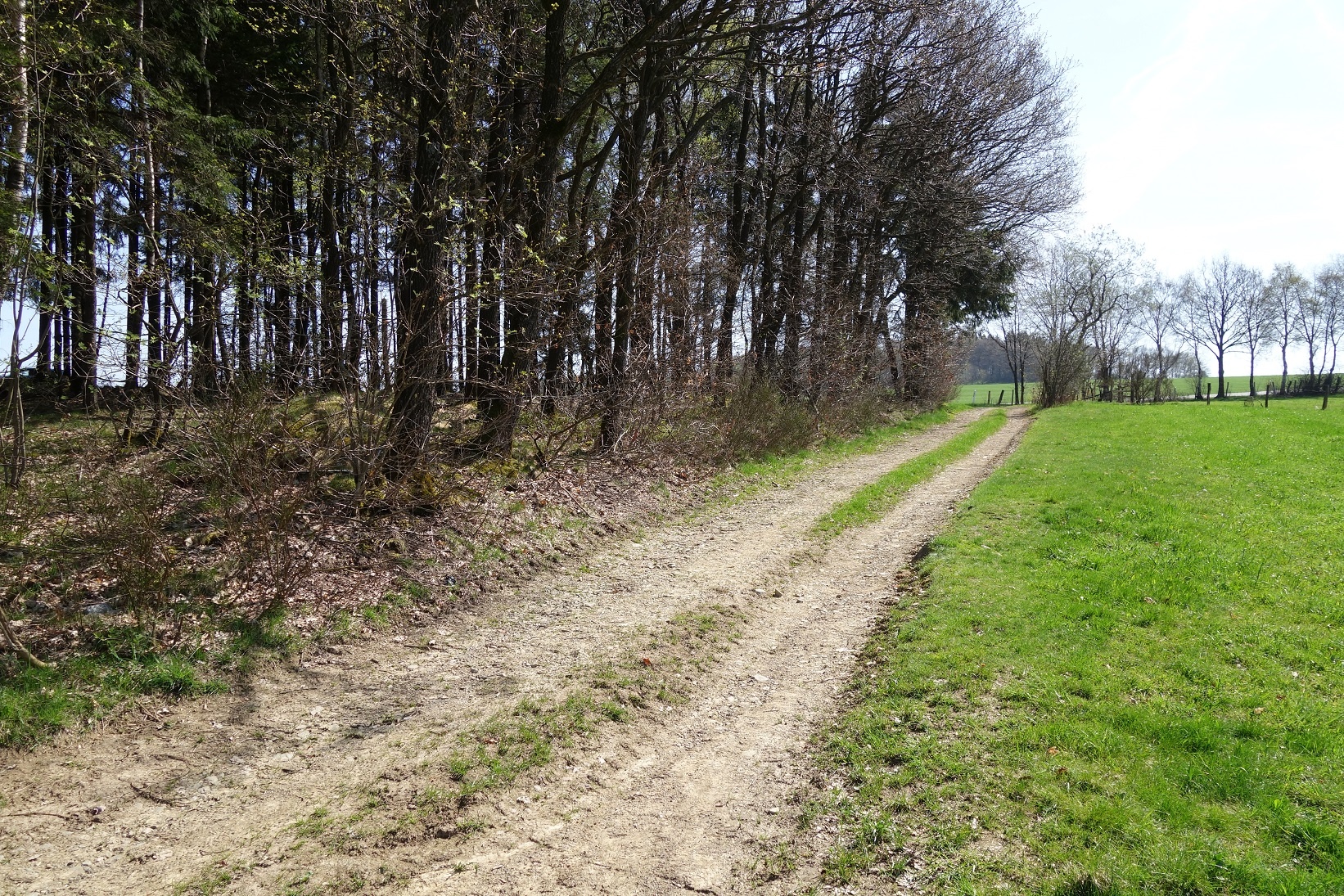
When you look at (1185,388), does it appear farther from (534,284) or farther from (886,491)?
(534,284)

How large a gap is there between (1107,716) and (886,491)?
29.1 ft

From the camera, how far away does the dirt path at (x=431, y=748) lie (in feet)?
12.0

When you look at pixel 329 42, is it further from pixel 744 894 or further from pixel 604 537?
pixel 744 894

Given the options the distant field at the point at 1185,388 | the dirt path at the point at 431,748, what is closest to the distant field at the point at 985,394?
the distant field at the point at 1185,388

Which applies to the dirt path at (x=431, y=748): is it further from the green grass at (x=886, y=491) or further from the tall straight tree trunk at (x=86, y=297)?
the tall straight tree trunk at (x=86, y=297)

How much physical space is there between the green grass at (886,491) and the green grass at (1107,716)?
1862 millimetres

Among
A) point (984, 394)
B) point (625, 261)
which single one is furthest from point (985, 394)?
point (625, 261)

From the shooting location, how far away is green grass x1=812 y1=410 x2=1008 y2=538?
11.1 m

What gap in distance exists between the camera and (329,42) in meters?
14.9

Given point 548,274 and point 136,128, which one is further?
point 136,128

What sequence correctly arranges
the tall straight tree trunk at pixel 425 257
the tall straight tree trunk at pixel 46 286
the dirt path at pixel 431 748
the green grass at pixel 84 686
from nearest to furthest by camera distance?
the dirt path at pixel 431 748 → the green grass at pixel 84 686 → the tall straight tree trunk at pixel 46 286 → the tall straight tree trunk at pixel 425 257

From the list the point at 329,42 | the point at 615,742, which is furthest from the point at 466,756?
the point at 329,42

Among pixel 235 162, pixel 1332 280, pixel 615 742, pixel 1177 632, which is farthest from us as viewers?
pixel 1332 280

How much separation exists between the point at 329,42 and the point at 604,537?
41.1 ft
